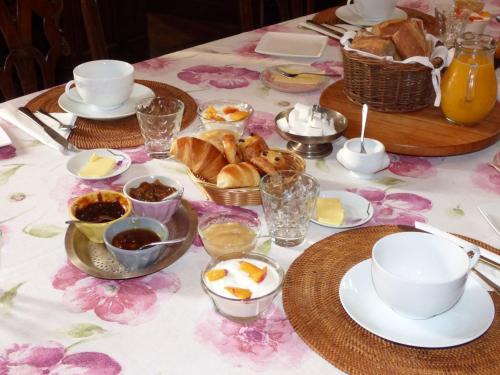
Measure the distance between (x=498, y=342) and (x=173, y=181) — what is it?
58 cm

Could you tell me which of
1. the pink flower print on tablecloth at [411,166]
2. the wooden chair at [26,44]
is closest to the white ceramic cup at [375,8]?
the pink flower print on tablecloth at [411,166]

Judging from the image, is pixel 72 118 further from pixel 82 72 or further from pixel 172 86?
pixel 172 86

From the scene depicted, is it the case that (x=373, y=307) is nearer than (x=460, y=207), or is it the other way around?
(x=373, y=307)

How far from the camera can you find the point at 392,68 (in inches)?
51.2

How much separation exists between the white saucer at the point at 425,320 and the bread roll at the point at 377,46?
24.4 inches

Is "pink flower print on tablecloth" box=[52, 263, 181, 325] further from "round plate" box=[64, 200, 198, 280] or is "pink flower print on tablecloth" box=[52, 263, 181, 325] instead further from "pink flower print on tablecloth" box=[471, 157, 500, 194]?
"pink flower print on tablecloth" box=[471, 157, 500, 194]

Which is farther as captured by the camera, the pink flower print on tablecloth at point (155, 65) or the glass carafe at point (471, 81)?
the pink flower print on tablecloth at point (155, 65)

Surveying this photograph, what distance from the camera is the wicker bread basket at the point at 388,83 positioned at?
4.29ft

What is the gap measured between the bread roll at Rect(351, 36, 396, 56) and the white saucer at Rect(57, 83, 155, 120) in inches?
19.4

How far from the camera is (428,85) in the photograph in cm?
136

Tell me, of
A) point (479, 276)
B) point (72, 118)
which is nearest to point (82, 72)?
point (72, 118)

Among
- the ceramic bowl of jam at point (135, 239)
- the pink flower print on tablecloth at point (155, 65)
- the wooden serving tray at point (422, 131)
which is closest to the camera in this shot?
the ceramic bowl of jam at point (135, 239)

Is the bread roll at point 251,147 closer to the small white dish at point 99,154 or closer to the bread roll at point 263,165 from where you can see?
the bread roll at point 263,165

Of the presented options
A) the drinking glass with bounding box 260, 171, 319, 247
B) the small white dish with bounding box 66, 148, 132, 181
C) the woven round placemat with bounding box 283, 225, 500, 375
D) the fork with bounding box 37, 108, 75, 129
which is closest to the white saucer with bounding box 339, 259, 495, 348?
the woven round placemat with bounding box 283, 225, 500, 375
